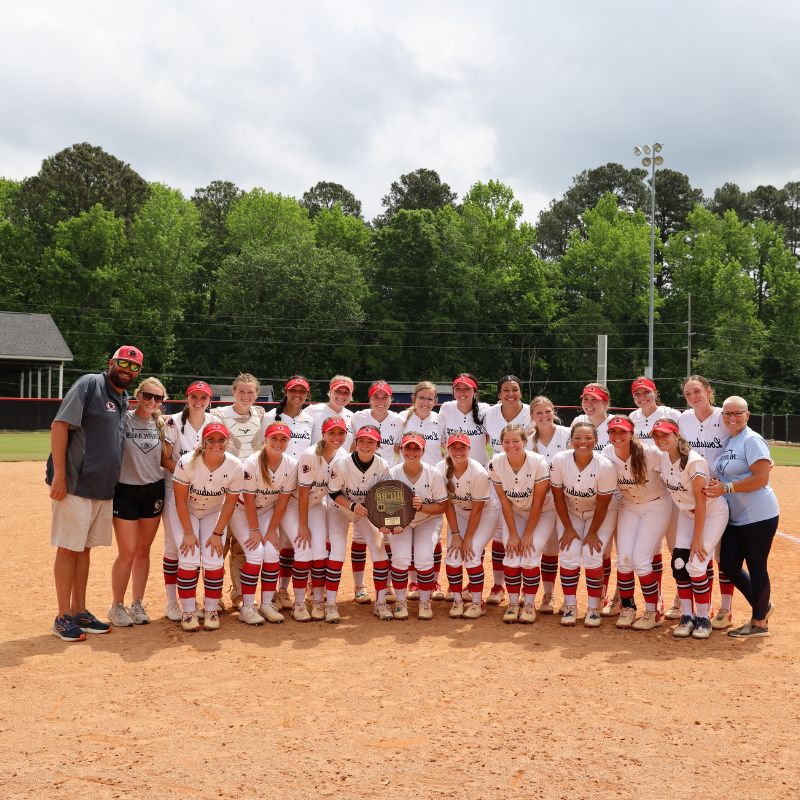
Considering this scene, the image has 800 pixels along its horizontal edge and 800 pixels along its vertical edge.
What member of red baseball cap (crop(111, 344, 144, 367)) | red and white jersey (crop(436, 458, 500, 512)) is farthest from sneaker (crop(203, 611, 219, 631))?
red and white jersey (crop(436, 458, 500, 512))

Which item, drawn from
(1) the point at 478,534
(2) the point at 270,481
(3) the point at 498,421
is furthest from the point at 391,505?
(3) the point at 498,421

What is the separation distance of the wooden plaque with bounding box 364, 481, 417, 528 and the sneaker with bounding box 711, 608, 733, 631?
2.49 meters

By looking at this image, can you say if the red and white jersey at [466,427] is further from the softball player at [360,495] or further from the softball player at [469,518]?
the softball player at [360,495]

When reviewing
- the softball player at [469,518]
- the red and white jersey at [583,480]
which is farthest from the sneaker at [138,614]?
the red and white jersey at [583,480]

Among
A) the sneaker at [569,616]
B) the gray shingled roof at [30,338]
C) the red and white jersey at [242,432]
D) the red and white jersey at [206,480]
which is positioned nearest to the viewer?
the red and white jersey at [206,480]

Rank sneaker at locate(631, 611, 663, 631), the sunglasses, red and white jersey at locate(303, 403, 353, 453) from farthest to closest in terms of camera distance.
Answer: red and white jersey at locate(303, 403, 353, 453) → sneaker at locate(631, 611, 663, 631) → the sunglasses

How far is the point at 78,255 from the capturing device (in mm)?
41969

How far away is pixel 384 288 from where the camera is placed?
4697cm

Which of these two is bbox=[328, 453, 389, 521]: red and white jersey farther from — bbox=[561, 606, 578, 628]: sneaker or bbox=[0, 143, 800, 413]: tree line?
bbox=[0, 143, 800, 413]: tree line

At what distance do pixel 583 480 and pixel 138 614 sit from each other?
358cm

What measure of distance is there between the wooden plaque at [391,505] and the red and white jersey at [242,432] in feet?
4.06

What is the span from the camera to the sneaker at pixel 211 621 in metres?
5.63

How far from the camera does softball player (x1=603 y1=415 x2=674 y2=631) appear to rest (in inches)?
224

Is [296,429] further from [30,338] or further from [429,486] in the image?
[30,338]
